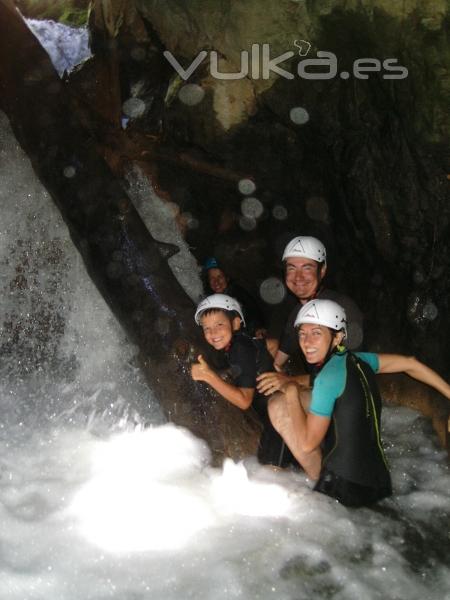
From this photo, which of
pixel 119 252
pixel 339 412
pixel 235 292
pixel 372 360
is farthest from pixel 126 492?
pixel 235 292

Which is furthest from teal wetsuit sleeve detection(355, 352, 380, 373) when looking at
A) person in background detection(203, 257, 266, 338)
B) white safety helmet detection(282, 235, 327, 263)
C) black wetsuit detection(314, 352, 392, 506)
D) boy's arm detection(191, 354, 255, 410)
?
person in background detection(203, 257, 266, 338)

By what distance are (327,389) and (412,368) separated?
800 millimetres

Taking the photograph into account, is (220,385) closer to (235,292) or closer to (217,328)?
(217,328)

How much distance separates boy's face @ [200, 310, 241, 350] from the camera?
14.1 feet

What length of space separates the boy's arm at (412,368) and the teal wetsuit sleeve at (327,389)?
58 cm

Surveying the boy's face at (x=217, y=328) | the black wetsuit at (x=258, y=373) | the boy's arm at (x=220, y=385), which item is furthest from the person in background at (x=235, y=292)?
the boy's arm at (x=220, y=385)

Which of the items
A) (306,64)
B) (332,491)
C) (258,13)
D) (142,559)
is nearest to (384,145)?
(306,64)

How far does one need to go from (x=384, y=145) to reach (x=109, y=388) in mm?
3323

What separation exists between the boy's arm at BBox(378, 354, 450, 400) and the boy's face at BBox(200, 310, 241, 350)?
44.5 inches

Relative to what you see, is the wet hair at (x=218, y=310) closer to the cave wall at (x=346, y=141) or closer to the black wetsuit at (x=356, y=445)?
the black wetsuit at (x=356, y=445)

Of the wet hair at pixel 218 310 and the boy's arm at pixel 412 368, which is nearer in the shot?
the boy's arm at pixel 412 368

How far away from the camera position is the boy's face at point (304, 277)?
16.1 feet

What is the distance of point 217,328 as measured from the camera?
170 inches

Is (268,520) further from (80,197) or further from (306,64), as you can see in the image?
(306,64)
